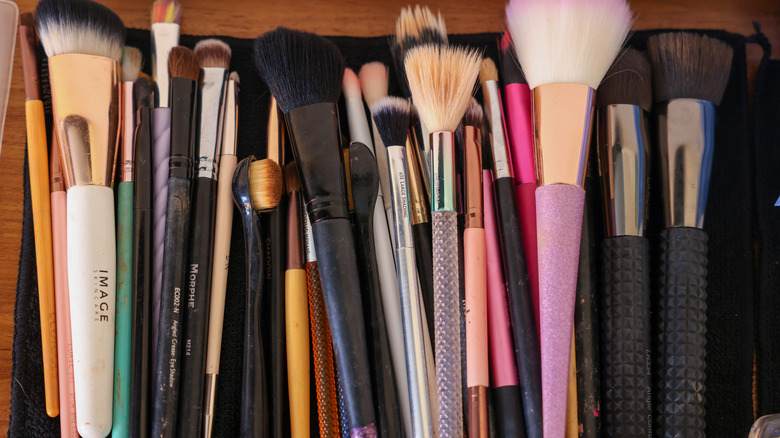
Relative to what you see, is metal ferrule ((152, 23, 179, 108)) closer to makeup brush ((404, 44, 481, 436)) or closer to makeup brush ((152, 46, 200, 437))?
makeup brush ((152, 46, 200, 437))

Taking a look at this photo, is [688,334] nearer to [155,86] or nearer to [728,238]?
[728,238]

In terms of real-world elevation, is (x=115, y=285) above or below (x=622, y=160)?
below

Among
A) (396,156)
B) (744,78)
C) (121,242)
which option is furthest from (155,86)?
(744,78)

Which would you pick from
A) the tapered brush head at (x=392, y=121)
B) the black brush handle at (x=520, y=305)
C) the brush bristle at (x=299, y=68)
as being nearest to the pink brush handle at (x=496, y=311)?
the black brush handle at (x=520, y=305)

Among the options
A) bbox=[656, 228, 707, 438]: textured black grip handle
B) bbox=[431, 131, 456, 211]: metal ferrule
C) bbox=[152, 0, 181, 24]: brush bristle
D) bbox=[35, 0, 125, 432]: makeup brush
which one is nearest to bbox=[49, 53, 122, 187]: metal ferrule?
bbox=[35, 0, 125, 432]: makeup brush

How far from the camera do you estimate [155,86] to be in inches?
33.8

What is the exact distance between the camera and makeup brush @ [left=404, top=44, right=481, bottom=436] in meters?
0.74

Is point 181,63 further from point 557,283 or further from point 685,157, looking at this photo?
point 685,157

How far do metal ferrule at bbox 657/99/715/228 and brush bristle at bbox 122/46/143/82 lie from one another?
0.64 m

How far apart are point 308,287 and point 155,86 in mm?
312

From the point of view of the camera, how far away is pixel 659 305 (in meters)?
0.79

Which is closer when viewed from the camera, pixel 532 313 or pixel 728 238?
pixel 532 313

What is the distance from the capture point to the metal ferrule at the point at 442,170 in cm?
79

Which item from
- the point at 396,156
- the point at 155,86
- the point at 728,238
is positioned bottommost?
the point at 728,238
